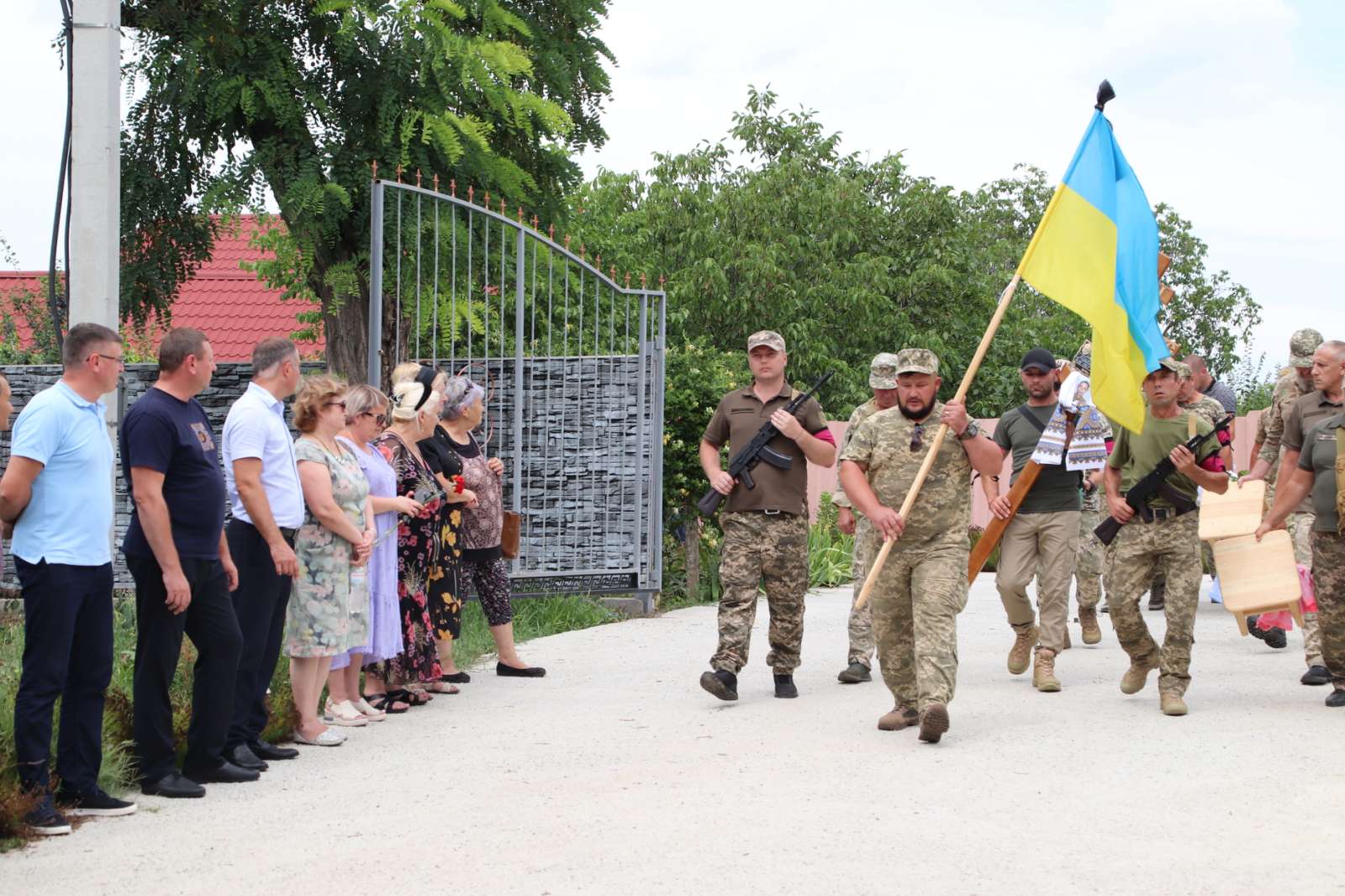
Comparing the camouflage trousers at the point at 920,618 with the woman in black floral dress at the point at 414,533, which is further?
the woman in black floral dress at the point at 414,533

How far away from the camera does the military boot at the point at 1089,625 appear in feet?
36.3

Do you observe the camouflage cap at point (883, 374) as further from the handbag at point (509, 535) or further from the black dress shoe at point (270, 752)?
the black dress shoe at point (270, 752)

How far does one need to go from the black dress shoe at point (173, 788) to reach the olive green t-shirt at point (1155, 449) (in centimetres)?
528

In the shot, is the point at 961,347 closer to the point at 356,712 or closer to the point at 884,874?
the point at 356,712

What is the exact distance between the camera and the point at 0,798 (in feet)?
17.6

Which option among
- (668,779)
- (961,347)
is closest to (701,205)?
(961,347)

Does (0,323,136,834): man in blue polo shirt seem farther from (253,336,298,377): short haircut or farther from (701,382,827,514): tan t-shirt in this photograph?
(701,382,827,514): tan t-shirt

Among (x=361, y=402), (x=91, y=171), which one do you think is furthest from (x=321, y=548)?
(x=91, y=171)

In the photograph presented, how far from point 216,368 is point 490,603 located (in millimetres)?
4508

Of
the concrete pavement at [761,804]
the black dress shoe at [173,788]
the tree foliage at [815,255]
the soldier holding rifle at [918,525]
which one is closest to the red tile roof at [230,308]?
the tree foliage at [815,255]

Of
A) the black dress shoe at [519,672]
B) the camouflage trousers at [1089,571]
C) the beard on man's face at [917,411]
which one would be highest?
the beard on man's face at [917,411]

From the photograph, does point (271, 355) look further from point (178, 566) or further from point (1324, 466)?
point (1324, 466)

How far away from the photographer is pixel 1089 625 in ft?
36.4

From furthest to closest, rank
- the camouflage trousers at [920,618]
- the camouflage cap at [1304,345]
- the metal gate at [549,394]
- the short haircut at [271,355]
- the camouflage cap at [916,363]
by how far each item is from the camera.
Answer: the metal gate at [549,394]
the camouflage cap at [1304,345]
the camouflage cap at [916,363]
the camouflage trousers at [920,618]
the short haircut at [271,355]
